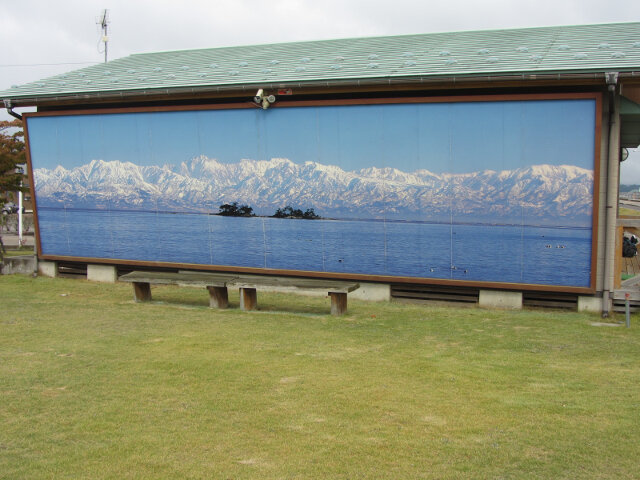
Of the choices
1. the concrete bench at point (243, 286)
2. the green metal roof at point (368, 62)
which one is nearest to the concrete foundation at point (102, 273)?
the concrete bench at point (243, 286)

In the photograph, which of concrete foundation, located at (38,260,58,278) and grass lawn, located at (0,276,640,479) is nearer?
grass lawn, located at (0,276,640,479)

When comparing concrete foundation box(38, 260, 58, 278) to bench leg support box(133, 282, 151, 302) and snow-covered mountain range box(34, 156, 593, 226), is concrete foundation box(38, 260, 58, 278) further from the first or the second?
bench leg support box(133, 282, 151, 302)

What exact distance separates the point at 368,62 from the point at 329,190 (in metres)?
2.66

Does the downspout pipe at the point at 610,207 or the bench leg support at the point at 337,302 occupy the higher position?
the downspout pipe at the point at 610,207

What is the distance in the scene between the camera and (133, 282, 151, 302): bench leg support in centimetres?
1162

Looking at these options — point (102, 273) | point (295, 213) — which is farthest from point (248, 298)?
point (102, 273)

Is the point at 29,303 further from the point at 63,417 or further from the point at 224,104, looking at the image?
the point at 63,417

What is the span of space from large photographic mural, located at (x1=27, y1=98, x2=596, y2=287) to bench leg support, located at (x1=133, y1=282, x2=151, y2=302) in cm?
157

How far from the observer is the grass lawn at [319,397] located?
4578 mm

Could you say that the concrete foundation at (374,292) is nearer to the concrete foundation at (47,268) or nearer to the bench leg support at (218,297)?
the bench leg support at (218,297)

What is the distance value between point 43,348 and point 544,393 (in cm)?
596

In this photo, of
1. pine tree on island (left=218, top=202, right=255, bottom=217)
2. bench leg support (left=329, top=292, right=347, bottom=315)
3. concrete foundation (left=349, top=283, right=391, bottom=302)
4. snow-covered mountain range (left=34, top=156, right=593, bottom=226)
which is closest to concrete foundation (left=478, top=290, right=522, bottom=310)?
snow-covered mountain range (left=34, top=156, right=593, bottom=226)

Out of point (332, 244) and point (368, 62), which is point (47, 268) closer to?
point (332, 244)

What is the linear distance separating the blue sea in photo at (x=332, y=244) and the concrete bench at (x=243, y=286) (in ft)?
3.19
